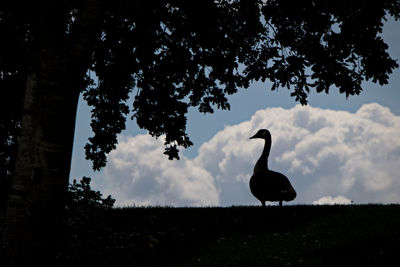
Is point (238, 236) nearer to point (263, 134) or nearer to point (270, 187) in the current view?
point (270, 187)

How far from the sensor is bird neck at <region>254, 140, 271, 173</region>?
57.1 ft

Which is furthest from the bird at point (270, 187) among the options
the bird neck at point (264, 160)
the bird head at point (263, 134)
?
the bird head at point (263, 134)

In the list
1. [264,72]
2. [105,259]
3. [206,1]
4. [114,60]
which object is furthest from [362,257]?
[114,60]

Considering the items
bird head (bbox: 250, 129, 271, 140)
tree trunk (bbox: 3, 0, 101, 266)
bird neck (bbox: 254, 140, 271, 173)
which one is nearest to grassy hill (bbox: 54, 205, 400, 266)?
bird neck (bbox: 254, 140, 271, 173)

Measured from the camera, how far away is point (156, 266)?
41.1ft

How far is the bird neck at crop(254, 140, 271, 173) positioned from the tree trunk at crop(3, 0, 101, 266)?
34.5ft

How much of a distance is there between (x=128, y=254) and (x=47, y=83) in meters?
7.60

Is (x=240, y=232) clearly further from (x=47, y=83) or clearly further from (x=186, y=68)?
(x=47, y=83)

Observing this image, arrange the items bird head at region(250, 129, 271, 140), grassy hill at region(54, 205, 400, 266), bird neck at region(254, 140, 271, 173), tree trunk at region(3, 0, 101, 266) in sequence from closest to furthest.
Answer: tree trunk at region(3, 0, 101, 266)
grassy hill at region(54, 205, 400, 266)
bird neck at region(254, 140, 271, 173)
bird head at region(250, 129, 271, 140)

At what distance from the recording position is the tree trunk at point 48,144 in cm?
749

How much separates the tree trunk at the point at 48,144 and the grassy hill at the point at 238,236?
5563 millimetres

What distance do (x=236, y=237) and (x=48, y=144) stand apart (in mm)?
8256

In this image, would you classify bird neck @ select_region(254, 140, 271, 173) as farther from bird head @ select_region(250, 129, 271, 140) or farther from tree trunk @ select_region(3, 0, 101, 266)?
tree trunk @ select_region(3, 0, 101, 266)

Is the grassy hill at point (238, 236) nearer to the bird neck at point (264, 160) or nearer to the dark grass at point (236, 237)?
the dark grass at point (236, 237)
